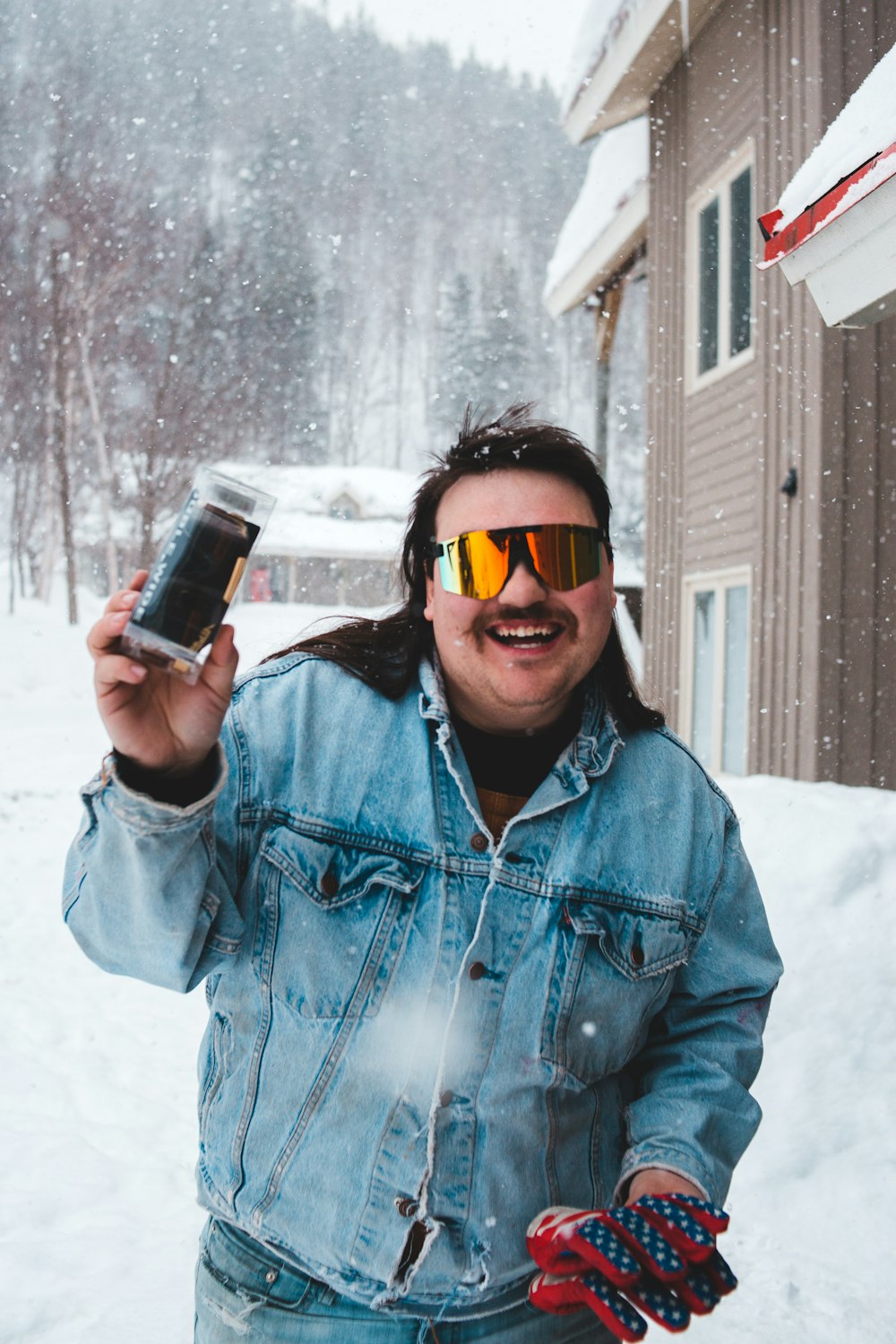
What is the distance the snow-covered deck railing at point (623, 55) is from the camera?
7793 millimetres

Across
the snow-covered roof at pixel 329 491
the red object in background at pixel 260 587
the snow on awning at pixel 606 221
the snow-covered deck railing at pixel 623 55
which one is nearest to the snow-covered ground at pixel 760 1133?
the snow-covered deck railing at pixel 623 55

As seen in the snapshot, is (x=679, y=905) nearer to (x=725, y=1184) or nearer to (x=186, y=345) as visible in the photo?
(x=725, y=1184)

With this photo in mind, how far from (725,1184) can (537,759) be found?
796 mm

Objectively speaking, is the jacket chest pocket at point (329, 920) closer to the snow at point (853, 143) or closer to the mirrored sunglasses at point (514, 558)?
the mirrored sunglasses at point (514, 558)

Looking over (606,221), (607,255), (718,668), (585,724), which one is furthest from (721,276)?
(585,724)

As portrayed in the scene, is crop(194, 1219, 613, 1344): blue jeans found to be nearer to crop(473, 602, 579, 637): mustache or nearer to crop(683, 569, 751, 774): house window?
crop(473, 602, 579, 637): mustache

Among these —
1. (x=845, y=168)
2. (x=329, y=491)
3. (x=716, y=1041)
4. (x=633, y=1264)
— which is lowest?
(x=633, y=1264)

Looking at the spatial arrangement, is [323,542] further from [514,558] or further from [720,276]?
[514,558]

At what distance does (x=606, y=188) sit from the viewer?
1148 cm

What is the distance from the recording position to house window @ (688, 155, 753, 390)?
25.0ft

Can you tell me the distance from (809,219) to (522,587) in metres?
1.75

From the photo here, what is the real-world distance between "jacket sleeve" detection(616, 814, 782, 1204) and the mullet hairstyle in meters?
0.34

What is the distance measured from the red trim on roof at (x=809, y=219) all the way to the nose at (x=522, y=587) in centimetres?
148

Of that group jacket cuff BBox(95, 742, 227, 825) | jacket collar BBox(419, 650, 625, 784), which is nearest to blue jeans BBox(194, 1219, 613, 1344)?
jacket cuff BBox(95, 742, 227, 825)
